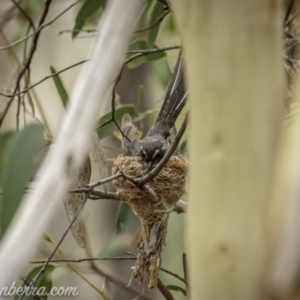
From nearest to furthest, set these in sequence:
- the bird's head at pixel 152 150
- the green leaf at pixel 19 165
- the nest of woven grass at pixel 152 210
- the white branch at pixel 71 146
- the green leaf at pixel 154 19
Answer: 1. the white branch at pixel 71 146
2. the green leaf at pixel 19 165
3. the nest of woven grass at pixel 152 210
4. the bird's head at pixel 152 150
5. the green leaf at pixel 154 19

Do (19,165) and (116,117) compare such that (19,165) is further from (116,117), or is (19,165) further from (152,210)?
(116,117)

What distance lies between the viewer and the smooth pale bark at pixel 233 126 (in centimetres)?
48

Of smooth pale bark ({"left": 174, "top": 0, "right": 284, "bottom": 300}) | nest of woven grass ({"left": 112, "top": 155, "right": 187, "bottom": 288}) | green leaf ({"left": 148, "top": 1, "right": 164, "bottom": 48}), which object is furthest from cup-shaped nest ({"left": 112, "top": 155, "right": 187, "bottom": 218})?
smooth pale bark ({"left": 174, "top": 0, "right": 284, "bottom": 300})

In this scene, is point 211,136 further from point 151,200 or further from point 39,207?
point 151,200

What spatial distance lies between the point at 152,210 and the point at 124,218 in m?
0.31

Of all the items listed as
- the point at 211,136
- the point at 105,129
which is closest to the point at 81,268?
the point at 105,129

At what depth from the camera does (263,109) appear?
1.60 feet

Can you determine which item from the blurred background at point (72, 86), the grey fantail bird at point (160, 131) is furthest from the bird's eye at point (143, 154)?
the blurred background at point (72, 86)

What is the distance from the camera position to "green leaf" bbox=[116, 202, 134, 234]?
1.54m

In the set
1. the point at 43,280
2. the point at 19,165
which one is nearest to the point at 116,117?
the point at 43,280

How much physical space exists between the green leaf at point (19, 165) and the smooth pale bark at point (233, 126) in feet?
0.82

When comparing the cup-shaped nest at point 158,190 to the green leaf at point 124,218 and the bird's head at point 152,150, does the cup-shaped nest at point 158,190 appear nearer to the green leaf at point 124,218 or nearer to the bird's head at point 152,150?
the bird's head at point 152,150

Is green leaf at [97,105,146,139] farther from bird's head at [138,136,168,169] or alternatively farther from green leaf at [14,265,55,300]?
green leaf at [14,265,55,300]

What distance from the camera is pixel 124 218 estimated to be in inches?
61.4
